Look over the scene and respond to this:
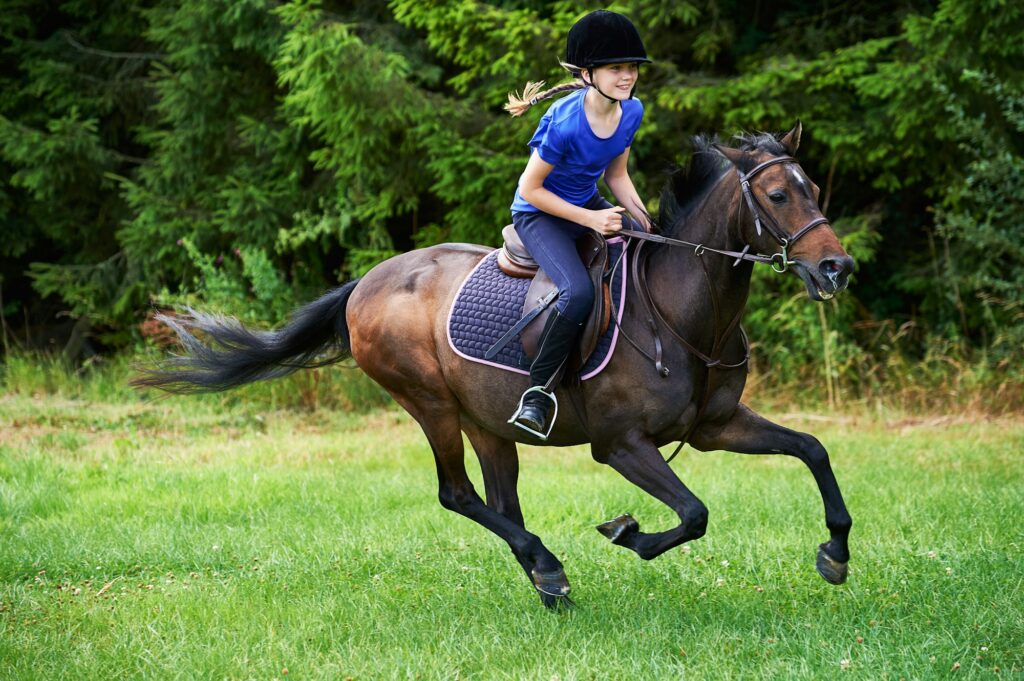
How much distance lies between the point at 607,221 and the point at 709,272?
1.74 feet

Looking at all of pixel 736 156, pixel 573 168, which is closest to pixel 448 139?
pixel 573 168

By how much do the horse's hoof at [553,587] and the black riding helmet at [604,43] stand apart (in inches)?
97.1

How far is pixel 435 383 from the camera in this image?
5.82 meters

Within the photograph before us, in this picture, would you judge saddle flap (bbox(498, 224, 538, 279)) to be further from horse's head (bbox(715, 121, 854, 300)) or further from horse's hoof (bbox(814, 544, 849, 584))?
horse's hoof (bbox(814, 544, 849, 584))

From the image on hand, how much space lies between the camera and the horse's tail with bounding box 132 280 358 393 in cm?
647

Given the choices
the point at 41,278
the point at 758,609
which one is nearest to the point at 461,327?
the point at 758,609

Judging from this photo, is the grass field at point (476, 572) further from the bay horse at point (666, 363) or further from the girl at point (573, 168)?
the girl at point (573, 168)

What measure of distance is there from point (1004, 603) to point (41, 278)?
584 inches

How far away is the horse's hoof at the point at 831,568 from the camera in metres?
4.89

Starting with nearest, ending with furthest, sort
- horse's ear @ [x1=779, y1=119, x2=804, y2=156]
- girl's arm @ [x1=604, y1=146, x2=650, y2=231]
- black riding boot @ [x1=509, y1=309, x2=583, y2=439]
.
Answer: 1. horse's ear @ [x1=779, y1=119, x2=804, y2=156]
2. black riding boot @ [x1=509, y1=309, x2=583, y2=439]
3. girl's arm @ [x1=604, y1=146, x2=650, y2=231]

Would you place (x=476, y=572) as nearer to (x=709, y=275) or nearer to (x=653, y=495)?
(x=653, y=495)

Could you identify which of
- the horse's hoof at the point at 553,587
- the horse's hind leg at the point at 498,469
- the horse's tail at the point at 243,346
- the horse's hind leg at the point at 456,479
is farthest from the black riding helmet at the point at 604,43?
the horse's hoof at the point at 553,587

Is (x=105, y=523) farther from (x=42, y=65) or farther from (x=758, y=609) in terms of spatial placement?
(x=42, y=65)

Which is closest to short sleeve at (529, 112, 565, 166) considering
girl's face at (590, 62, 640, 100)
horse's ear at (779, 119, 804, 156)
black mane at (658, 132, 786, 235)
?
girl's face at (590, 62, 640, 100)
